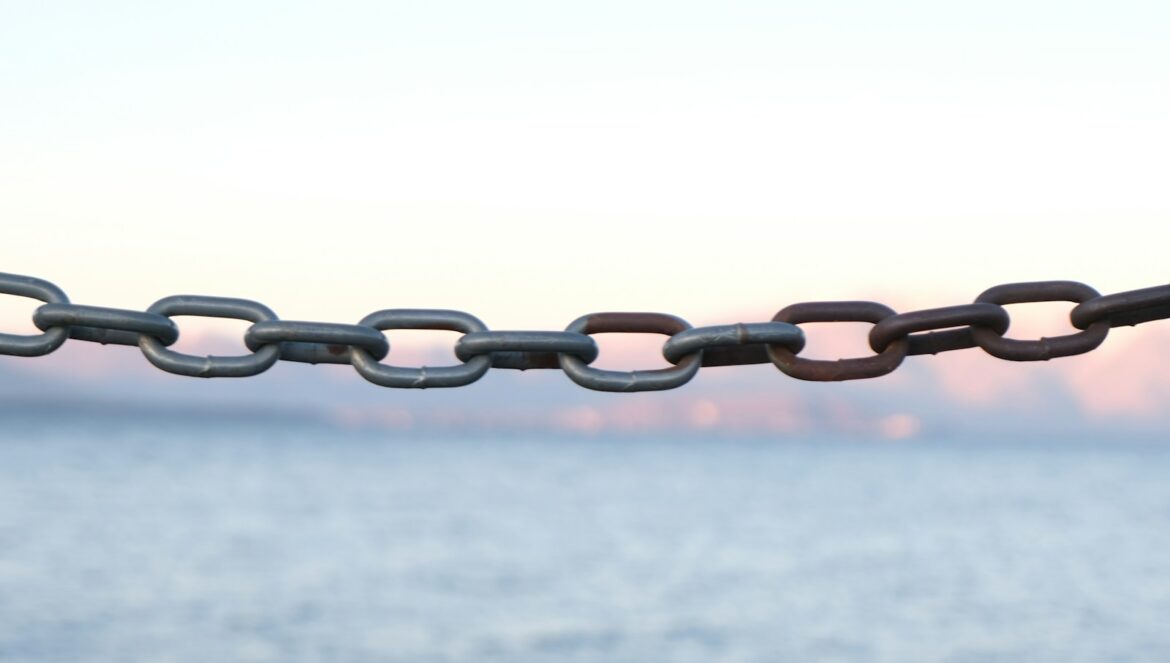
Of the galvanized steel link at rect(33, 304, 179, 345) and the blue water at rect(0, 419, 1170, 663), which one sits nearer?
the galvanized steel link at rect(33, 304, 179, 345)

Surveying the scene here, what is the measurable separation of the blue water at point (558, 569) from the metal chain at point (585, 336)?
11878mm

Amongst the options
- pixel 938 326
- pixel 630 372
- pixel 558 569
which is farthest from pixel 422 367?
pixel 558 569

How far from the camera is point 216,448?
64.8 meters

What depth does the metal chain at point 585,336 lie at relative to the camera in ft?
7.50

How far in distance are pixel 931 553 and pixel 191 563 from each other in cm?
1363

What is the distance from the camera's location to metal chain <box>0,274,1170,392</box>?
7.50 ft

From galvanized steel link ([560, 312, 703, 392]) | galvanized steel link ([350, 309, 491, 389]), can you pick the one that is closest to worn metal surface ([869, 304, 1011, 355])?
galvanized steel link ([560, 312, 703, 392])

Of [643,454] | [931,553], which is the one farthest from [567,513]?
[643,454]

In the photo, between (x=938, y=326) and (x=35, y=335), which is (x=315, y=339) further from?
(x=938, y=326)

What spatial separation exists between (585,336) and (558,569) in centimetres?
1981

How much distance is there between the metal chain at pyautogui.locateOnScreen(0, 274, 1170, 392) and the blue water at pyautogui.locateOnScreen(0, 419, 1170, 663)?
1188 cm

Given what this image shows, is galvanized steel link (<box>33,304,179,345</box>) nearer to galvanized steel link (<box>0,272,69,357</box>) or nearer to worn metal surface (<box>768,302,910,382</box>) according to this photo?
galvanized steel link (<box>0,272,69,357</box>)

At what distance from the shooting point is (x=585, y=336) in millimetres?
2330

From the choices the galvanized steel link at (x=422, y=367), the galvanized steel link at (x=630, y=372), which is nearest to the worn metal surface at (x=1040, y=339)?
the galvanized steel link at (x=630, y=372)
